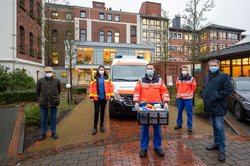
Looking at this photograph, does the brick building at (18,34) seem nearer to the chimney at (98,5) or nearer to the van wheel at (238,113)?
the van wheel at (238,113)

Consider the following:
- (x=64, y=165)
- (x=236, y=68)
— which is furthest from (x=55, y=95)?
(x=236, y=68)

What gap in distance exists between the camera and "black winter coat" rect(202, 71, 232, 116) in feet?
14.5

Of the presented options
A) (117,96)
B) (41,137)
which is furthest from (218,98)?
(41,137)

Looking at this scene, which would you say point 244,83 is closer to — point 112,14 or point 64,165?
point 64,165

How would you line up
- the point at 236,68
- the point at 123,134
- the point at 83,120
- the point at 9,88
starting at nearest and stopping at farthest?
the point at 123,134, the point at 83,120, the point at 9,88, the point at 236,68

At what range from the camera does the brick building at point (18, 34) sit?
1576 cm

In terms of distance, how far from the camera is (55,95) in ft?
19.6

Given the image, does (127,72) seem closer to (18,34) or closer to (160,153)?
(160,153)

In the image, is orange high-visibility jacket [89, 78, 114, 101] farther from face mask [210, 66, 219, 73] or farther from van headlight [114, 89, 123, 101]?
face mask [210, 66, 219, 73]

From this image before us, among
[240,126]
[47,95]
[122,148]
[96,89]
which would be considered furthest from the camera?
[240,126]

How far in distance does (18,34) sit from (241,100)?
1691 centimetres

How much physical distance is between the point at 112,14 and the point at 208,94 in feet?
149

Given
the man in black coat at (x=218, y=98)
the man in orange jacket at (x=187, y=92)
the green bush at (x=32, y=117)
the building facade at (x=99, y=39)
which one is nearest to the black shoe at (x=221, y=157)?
the man in black coat at (x=218, y=98)

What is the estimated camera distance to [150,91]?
4.68 metres
